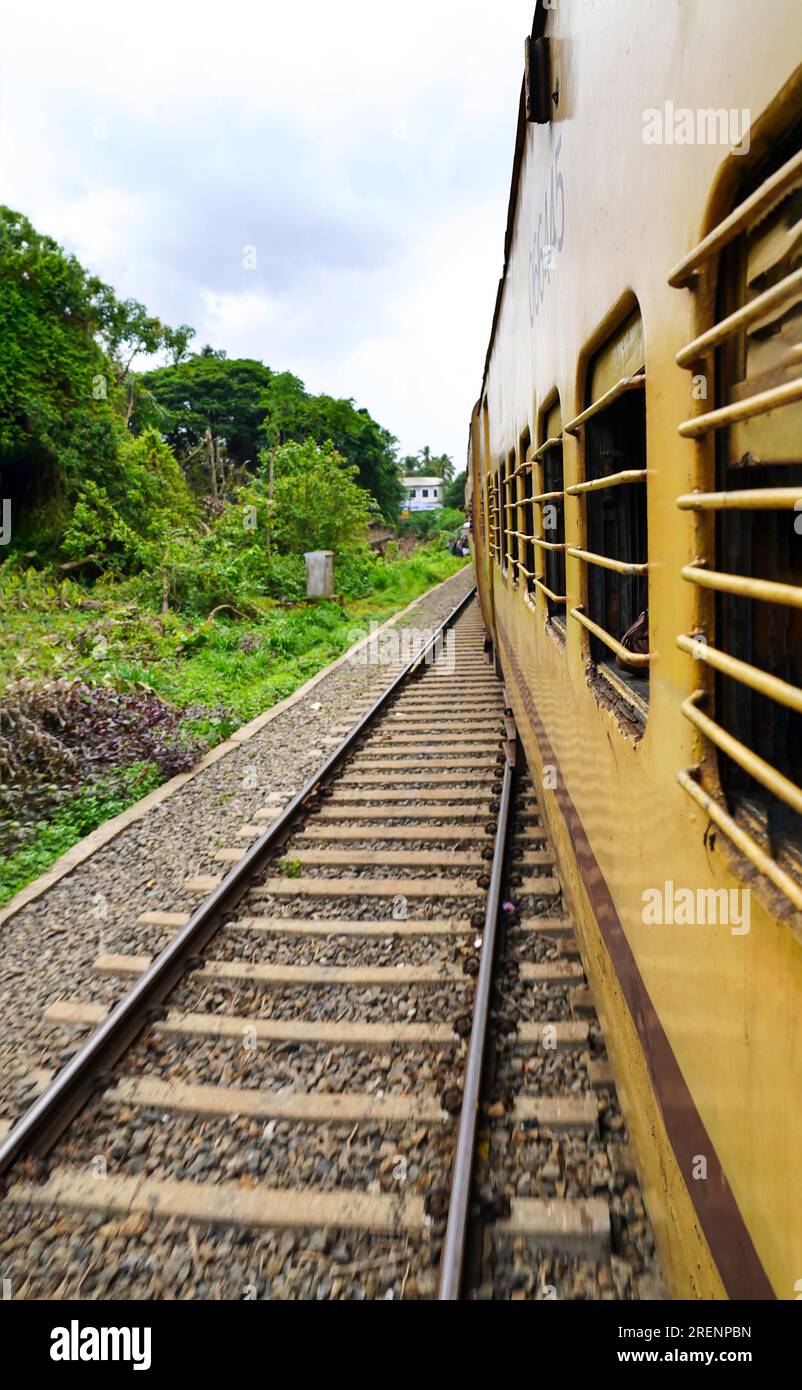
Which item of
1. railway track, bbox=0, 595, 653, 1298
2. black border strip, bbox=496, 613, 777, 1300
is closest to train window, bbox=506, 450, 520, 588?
railway track, bbox=0, 595, 653, 1298

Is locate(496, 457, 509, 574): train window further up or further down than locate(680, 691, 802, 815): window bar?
further up

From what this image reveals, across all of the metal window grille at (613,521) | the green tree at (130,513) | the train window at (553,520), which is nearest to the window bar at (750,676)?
the metal window grille at (613,521)

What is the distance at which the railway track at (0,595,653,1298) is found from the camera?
2543 millimetres

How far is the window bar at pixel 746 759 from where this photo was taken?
96 cm

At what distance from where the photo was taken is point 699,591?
1465 millimetres

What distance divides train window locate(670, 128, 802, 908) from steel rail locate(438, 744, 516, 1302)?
5.50ft

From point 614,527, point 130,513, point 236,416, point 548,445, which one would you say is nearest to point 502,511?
point 548,445

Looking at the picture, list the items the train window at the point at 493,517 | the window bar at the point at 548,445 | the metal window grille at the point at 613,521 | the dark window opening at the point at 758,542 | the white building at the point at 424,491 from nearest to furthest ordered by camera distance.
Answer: the dark window opening at the point at 758,542, the metal window grille at the point at 613,521, the window bar at the point at 548,445, the train window at the point at 493,517, the white building at the point at 424,491

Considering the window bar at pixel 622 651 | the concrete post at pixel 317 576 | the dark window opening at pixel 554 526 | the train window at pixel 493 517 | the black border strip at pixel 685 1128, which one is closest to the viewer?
A: the black border strip at pixel 685 1128

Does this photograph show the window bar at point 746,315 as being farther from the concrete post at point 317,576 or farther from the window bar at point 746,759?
the concrete post at point 317,576

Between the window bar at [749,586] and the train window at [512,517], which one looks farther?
the train window at [512,517]

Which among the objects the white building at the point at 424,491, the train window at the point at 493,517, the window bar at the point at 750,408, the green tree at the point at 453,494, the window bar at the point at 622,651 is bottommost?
the window bar at the point at 622,651

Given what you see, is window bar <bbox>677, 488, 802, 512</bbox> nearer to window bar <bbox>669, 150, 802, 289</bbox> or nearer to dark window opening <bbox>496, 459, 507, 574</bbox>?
window bar <bbox>669, 150, 802, 289</bbox>

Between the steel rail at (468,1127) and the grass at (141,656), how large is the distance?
3333mm
